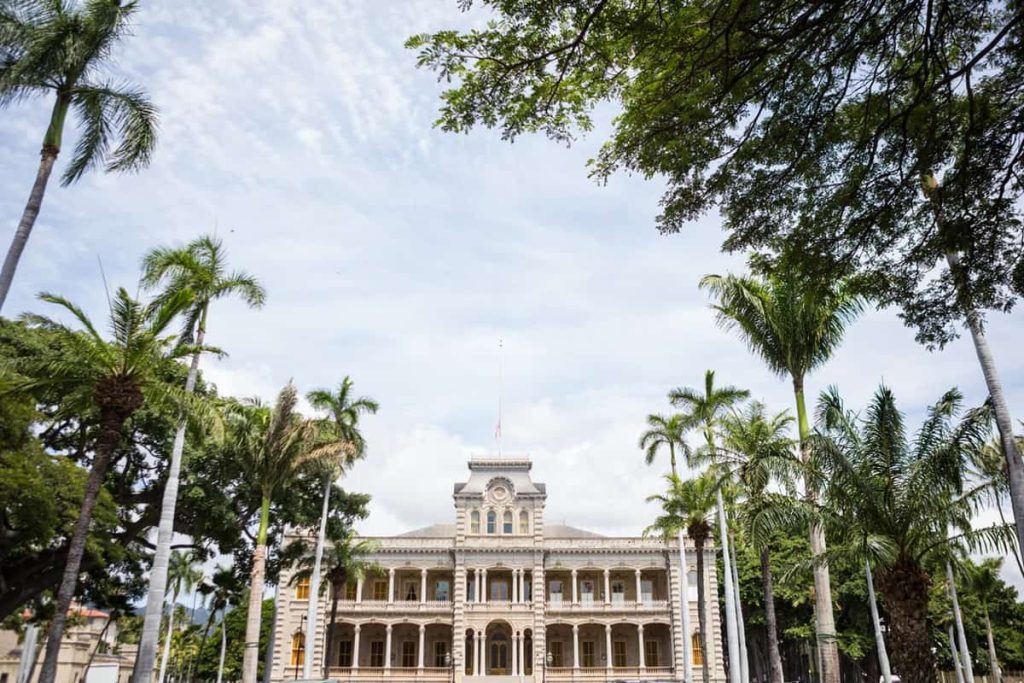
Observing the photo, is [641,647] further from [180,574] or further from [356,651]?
[180,574]

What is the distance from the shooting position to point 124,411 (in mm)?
15594

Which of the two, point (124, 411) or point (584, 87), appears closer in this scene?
point (584, 87)

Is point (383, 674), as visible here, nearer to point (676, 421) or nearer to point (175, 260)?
point (676, 421)

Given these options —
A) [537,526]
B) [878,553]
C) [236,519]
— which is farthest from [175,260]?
→ [537,526]

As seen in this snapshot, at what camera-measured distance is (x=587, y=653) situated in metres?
48.9

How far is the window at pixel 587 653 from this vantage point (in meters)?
48.4

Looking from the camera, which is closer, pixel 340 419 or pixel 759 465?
pixel 759 465

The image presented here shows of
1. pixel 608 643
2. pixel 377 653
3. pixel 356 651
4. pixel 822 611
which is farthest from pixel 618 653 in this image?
pixel 822 611

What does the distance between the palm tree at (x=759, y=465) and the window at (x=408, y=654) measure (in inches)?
1101

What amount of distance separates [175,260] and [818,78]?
16.4 meters

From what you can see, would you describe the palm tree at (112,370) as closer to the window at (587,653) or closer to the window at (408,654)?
the window at (408,654)

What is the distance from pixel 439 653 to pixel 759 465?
118ft

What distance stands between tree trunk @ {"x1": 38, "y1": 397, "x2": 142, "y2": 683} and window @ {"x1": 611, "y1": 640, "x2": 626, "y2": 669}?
39.3 meters

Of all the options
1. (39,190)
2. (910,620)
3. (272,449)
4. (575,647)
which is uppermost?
(39,190)
